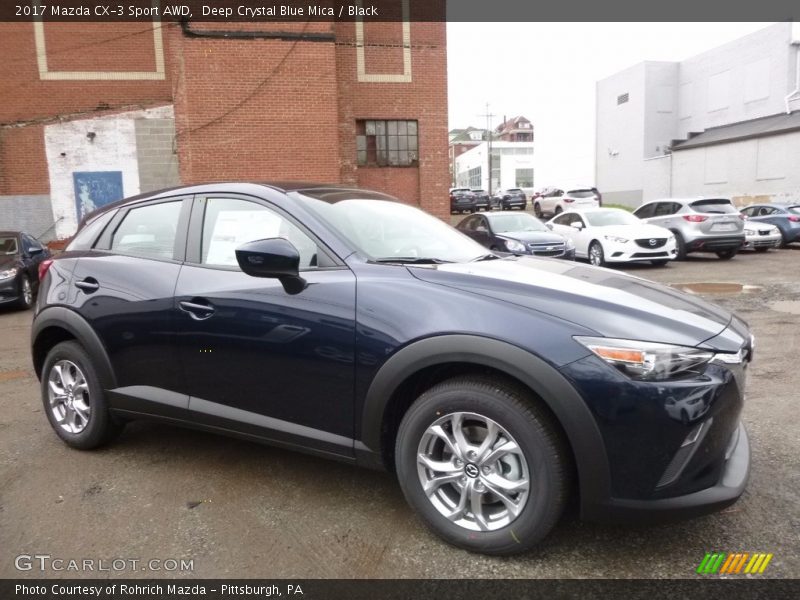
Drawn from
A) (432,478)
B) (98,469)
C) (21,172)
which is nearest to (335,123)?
(21,172)

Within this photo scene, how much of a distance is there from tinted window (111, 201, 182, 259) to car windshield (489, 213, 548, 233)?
9332 millimetres

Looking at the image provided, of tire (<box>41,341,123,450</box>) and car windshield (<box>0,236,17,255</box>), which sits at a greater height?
car windshield (<box>0,236,17,255</box>)

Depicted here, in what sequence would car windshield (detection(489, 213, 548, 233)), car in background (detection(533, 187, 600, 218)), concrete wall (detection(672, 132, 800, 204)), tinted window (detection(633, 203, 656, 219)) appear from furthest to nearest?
car in background (detection(533, 187, 600, 218)) → concrete wall (detection(672, 132, 800, 204)) → tinted window (detection(633, 203, 656, 219)) → car windshield (detection(489, 213, 548, 233))

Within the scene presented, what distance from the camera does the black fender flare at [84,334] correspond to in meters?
3.55

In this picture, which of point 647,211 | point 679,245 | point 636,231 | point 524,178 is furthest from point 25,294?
point 524,178

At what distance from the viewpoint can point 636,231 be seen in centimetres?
1273

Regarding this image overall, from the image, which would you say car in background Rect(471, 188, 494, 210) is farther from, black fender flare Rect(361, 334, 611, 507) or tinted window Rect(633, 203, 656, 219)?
black fender flare Rect(361, 334, 611, 507)

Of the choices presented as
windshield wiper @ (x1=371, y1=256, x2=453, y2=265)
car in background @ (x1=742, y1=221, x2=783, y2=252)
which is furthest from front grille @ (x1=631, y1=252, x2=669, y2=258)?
windshield wiper @ (x1=371, y1=256, x2=453, y2=265)

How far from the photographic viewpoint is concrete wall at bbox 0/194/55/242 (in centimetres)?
1547

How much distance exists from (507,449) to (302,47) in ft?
45.6

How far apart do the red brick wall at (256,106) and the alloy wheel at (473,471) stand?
40.4 ft

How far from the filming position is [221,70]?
550 inches

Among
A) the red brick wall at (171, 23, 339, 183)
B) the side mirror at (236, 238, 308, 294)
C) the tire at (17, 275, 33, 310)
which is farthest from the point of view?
the red brick wall at (171, 23, 339, 183)

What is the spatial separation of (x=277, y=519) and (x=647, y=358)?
187 centimetres
